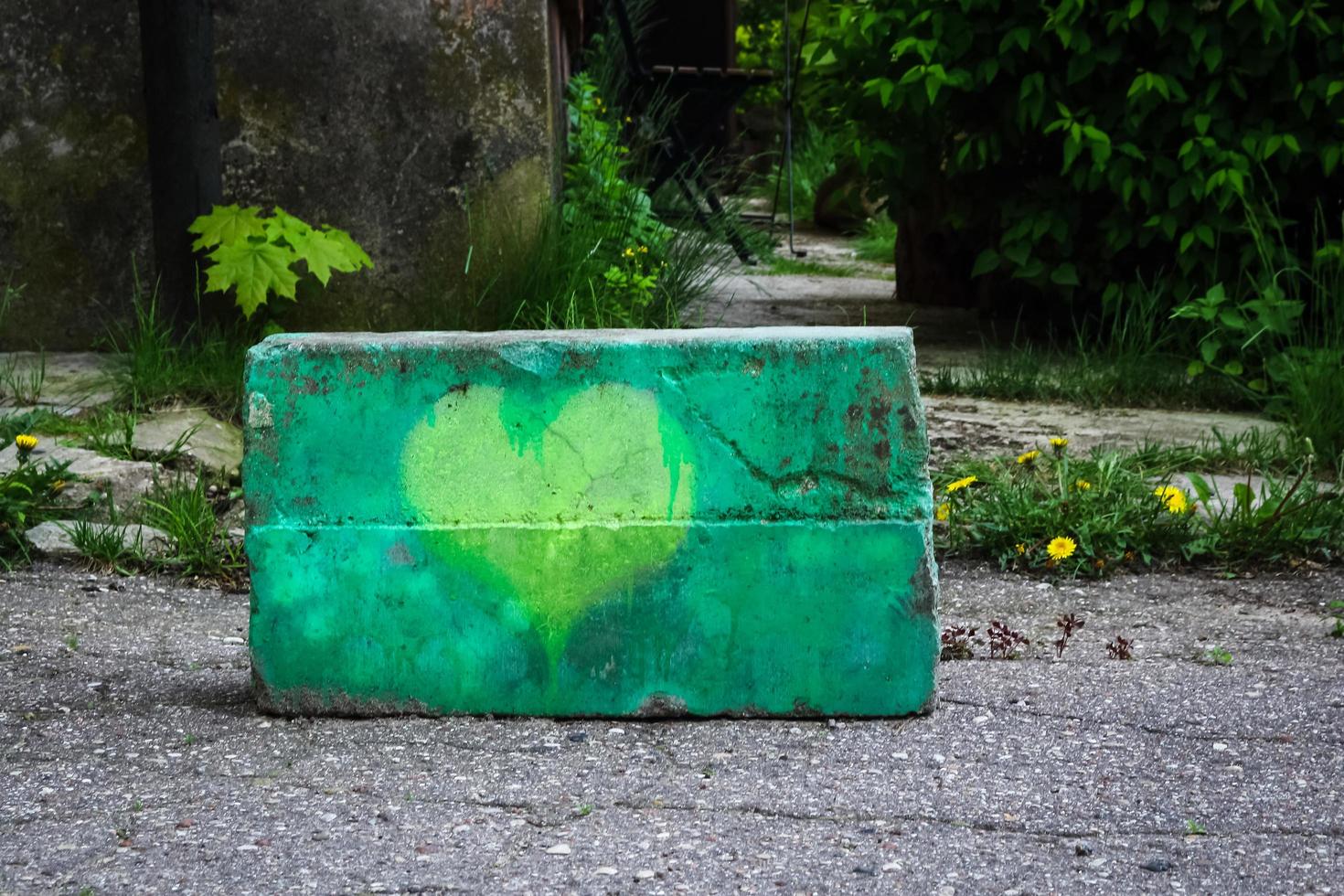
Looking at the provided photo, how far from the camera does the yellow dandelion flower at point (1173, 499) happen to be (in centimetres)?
357

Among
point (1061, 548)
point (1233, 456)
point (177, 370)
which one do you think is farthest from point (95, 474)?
point (1233, 456)

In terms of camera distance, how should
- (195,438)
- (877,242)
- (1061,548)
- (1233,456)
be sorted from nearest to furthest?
(1061,548) < (195,438) < (1233,456) < (877,242)

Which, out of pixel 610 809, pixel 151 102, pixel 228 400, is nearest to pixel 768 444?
pixel 610 809

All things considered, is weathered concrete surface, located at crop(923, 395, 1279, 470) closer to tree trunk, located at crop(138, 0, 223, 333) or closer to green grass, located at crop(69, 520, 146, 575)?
green grass, located at crop(69, 520, 146, 575)

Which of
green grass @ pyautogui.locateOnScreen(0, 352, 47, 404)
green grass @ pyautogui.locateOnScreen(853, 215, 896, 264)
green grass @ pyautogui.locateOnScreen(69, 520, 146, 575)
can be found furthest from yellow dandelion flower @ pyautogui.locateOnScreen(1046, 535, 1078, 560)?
green grass @ pyautogui.locateOnScreen(853, 215, 896, 264)

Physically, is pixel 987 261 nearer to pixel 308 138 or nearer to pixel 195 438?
pixel 308 138

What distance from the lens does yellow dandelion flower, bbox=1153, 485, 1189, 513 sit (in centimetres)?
357

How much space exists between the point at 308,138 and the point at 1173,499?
2843mm

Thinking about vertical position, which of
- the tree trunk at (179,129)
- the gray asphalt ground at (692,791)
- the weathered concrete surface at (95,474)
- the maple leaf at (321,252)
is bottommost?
the gray asphalt ground at (692,791)

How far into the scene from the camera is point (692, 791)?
2178mm

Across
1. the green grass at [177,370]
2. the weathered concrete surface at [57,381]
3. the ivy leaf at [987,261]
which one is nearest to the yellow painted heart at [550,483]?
the green grass at [177,370]

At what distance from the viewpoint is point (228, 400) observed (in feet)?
13.8

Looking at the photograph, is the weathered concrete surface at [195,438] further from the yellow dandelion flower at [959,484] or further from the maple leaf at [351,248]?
the yellow dandelion flower at [959,484]

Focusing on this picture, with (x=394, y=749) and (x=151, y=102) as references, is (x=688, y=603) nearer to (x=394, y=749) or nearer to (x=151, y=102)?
(x=394, y=749)
